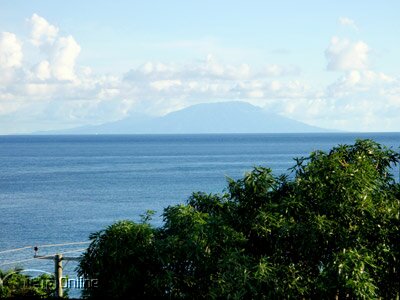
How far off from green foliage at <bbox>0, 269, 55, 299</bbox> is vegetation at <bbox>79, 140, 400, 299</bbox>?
6.73 metres

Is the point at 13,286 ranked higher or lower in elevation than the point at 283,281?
lower

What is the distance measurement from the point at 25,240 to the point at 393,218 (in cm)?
4489

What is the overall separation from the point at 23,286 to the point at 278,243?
10.6 m

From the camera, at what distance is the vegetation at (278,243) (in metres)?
11.5

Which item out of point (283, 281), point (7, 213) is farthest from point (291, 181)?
point (7, 213)

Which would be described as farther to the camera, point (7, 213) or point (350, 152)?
point (7, 213)

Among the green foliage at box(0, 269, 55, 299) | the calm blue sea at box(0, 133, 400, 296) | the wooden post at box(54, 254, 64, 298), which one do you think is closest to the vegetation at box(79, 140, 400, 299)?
the wooden post at box(54, 254, 64, 298)

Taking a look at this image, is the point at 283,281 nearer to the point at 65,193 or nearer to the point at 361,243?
the point at 361,243

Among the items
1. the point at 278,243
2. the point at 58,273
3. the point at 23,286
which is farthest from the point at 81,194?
the point at 278,243

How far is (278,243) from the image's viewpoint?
12.3 m

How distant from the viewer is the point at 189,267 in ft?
41.9

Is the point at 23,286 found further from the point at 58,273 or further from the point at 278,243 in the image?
the point at 278,243

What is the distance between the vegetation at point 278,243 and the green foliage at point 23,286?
6.73 metres

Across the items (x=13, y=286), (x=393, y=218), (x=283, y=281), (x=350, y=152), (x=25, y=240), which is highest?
(x=350, y=152)
